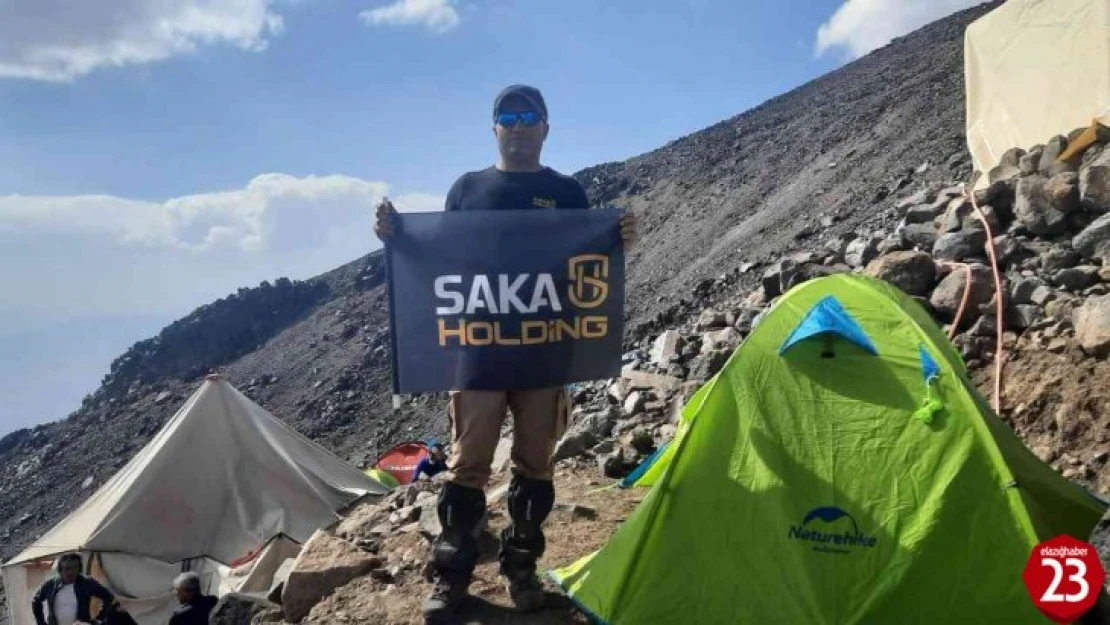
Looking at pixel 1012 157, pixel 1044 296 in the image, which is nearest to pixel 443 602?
pixel 1044 296

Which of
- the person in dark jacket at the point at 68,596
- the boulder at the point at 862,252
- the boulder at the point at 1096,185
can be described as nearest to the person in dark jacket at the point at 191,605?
the person in dark jacket at the point at 68,596

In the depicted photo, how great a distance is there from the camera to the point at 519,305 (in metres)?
4.24

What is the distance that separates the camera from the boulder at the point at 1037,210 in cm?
700

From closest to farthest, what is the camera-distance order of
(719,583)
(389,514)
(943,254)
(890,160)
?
(719,583) < (389,514) < (943,254) < (890,160)

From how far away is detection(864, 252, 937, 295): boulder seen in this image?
269 inches

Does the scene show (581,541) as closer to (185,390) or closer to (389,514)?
(389,514)

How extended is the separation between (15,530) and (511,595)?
23.7m

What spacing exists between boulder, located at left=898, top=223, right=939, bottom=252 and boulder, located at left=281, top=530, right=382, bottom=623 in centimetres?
531

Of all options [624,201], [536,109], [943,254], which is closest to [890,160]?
[943,254]

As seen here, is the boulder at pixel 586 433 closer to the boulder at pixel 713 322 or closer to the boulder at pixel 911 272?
the boulder at pixel 713 322

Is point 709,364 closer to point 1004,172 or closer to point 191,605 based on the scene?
point 1004,172

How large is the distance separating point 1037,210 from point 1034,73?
212 centimetres

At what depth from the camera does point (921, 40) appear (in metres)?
29.3

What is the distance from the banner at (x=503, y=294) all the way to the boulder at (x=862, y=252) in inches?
183
